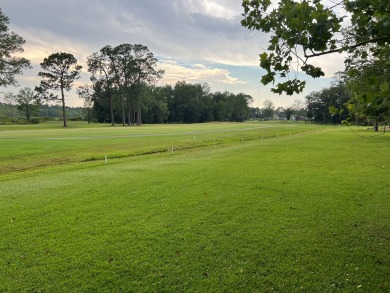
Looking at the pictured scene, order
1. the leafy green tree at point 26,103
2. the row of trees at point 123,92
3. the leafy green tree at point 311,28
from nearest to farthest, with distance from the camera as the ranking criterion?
the leafy green tree at point 311,28
the row of trees at point 123,92
the leafy green tree at point 26,103

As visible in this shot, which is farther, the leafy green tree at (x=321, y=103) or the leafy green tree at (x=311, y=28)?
the leafy green tree at (x=321, y=103)

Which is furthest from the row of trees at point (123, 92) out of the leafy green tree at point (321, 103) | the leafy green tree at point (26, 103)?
the leafy green tree at point (321, 103)

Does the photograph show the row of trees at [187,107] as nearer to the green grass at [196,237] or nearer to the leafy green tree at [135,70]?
the leafy green tree at [135,70]

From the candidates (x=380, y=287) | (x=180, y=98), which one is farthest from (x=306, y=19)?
(x=180, y=98)

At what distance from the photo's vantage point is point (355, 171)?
1247cm

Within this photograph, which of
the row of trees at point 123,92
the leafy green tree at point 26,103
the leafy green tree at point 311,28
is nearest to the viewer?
the leafy green tree at point 311,28

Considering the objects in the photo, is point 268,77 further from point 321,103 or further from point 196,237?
point 321,103

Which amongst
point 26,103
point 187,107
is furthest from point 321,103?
point 26,103

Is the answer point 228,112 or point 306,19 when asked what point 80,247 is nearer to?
point 306,19

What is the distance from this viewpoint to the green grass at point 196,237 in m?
4.16

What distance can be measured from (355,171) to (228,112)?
137594 mm

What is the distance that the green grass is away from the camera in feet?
13.6

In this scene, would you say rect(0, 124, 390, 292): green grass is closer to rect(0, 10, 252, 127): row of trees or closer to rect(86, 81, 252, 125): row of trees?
rect(0, 10, 252, 127): row of trees

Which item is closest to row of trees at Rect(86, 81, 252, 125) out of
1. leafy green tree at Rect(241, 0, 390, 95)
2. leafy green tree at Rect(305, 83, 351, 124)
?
leafy green tree at Rect(305, 83, 351, 124)
